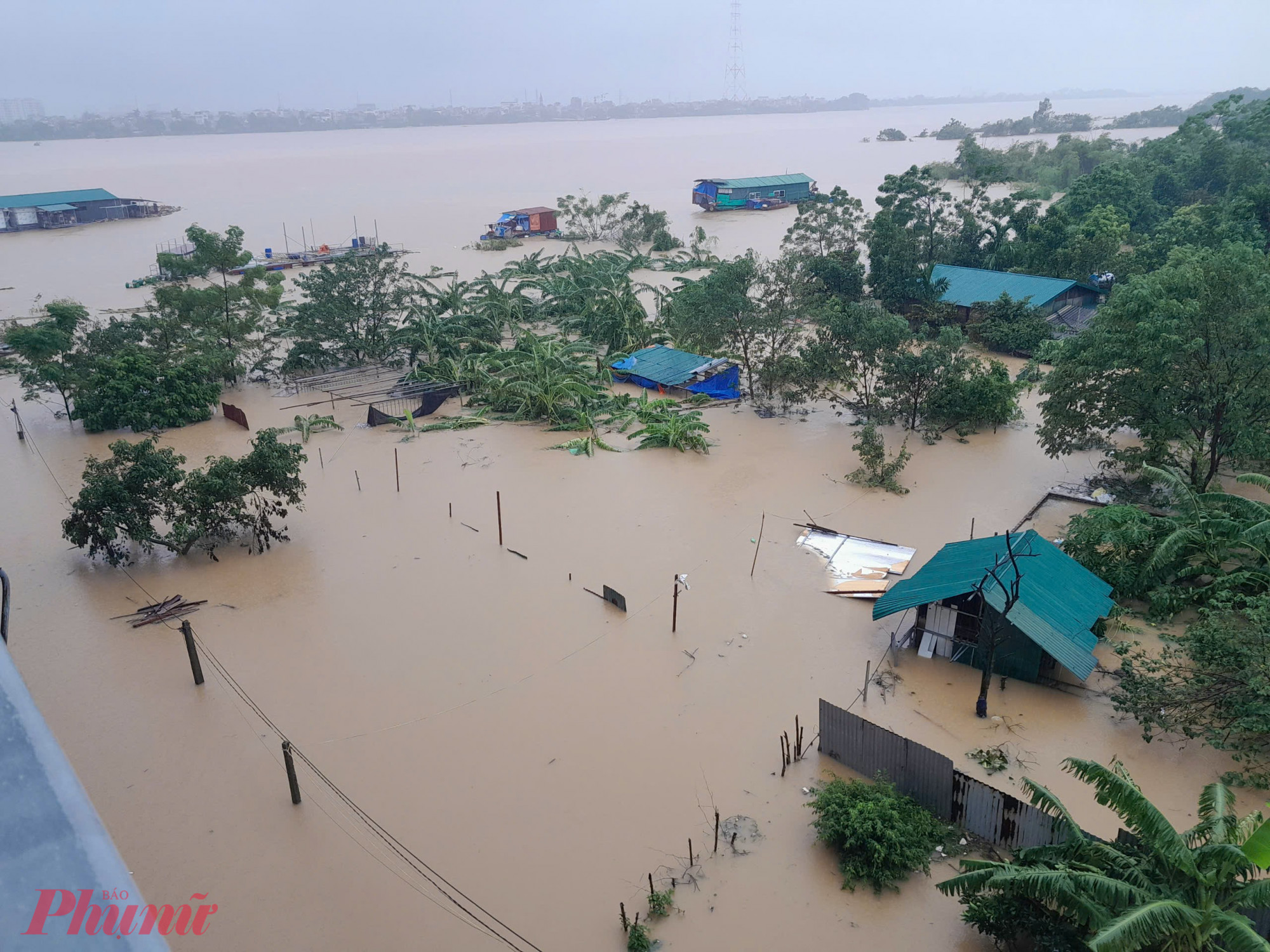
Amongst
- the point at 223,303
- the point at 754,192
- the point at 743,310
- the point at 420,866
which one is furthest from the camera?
the point at 754,192

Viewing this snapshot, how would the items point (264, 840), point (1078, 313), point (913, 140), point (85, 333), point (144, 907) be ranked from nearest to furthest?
1. point (144, 907)
2. point (264, 840)
3. point (85, 333)
4. point (1078, 313)
5. point (913, 140)

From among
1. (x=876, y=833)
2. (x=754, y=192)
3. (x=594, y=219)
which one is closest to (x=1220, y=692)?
(x=876, y=833)

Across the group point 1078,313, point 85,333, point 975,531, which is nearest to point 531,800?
point 975,531

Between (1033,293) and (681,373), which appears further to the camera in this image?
(1033,293)

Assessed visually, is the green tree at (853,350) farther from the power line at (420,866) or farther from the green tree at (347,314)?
the power line at (420,866)

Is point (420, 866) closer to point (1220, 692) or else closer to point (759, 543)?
point (759, 543)

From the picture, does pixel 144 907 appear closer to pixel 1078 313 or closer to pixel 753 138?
pixel 1078 313
